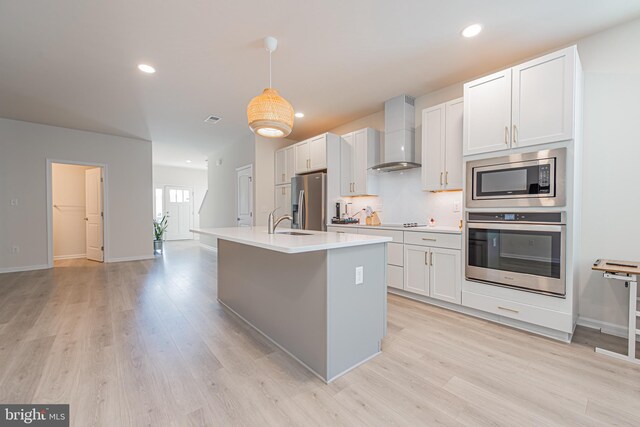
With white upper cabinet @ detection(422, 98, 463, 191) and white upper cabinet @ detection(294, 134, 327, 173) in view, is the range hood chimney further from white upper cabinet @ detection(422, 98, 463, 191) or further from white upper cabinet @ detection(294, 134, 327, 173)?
white upper cabinet @ detection(294, 134, 327, 173)

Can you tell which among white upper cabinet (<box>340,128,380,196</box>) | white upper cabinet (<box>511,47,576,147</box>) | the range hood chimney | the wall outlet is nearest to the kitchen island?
the wall outlet

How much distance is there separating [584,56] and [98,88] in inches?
210

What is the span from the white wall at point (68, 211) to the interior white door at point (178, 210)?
317 centimetres

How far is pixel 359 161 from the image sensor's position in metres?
4.21

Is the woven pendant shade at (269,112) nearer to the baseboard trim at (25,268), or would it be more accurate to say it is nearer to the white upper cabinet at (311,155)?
the white upper cabinet at (311,155)

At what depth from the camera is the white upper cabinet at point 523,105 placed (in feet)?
7.02

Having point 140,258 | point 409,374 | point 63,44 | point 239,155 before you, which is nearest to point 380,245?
point 409,374

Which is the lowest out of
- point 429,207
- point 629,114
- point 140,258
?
point 140,258

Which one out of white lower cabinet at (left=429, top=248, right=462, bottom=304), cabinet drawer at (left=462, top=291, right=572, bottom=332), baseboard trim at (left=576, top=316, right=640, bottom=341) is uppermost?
white lower cabinet at (left=429, top=248, right=462, bottom=304)

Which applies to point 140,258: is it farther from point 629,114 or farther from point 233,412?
point 629,114

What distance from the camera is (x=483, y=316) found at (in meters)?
2.64

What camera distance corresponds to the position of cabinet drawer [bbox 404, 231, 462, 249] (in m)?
2.77

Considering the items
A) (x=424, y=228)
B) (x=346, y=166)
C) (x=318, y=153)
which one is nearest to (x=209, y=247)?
(x=318, y=153)

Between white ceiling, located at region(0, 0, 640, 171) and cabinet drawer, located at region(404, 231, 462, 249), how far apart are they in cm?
183
